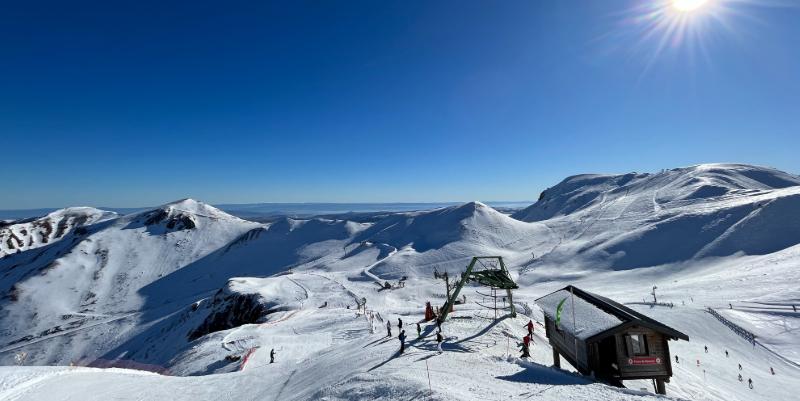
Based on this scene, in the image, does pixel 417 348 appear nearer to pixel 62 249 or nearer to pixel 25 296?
pixel 25 296

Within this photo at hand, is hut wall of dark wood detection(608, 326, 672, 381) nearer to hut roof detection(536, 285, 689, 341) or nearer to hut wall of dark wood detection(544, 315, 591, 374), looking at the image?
hut roof detection(536, 285, 689, 341)

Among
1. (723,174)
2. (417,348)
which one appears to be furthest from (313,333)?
(723,174)

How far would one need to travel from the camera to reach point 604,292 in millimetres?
59812

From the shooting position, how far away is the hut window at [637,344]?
18.4 m

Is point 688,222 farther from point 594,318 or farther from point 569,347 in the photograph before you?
point 594,318

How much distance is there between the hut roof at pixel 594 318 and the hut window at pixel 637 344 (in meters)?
0.83

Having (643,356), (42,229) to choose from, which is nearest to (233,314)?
(643,356)

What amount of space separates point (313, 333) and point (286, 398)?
23571 mm

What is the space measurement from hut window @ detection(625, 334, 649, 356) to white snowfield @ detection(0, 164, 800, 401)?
74.2 inches

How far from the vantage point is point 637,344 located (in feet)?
60.8

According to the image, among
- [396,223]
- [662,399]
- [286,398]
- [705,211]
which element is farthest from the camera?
[396,223]

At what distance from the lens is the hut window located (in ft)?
60.3

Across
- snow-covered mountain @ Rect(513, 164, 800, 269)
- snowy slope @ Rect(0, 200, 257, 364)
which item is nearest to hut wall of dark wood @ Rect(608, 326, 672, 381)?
snow-covered mountain @ Rect(513, 164, 800, 269)

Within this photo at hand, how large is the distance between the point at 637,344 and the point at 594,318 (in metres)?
2.14
